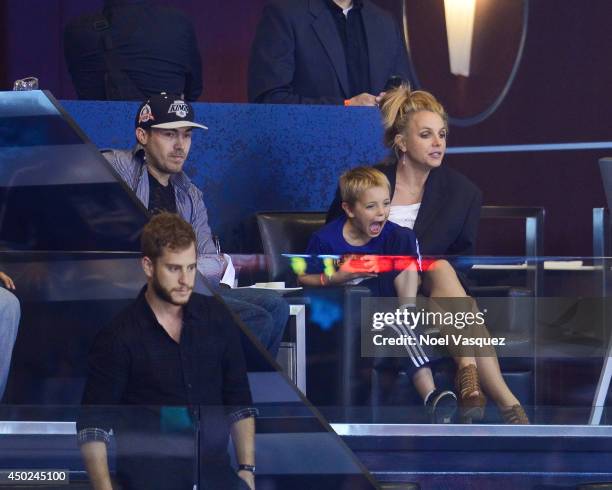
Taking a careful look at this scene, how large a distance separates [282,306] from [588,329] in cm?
68

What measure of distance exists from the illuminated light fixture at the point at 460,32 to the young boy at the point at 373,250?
12.5ft

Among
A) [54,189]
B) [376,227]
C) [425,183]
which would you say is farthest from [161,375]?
[425,183]

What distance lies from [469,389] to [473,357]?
0.07 meters

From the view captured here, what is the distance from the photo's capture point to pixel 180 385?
265 centimetres

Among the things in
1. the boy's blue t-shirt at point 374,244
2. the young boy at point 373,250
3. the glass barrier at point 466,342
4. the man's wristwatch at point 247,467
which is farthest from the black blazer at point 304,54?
the man's wristwatch at point 247,467

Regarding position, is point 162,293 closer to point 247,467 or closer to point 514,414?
point 247,467

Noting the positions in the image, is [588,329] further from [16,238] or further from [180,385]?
[16,238]

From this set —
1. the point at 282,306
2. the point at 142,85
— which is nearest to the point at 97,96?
the point at 142,85

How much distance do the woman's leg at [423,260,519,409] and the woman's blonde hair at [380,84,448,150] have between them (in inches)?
41.4

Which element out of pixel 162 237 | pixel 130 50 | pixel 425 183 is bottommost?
Answer: pixel 162 237

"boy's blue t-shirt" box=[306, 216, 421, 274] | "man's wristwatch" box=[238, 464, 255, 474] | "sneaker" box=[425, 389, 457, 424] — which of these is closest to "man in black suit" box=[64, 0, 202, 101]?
"boy's blue t-shirt" box=[306, 216, 421, 274]

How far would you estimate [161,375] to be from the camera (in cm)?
265

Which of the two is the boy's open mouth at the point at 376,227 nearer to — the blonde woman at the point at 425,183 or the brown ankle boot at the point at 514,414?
the blonde woman at the point at 425,183

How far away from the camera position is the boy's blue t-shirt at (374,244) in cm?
303
